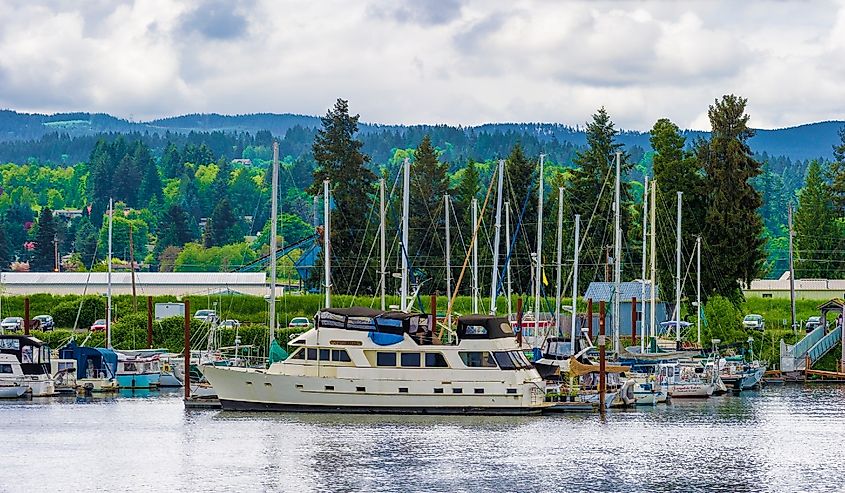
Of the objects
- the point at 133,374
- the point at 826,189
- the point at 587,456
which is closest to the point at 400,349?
the point at 587,456

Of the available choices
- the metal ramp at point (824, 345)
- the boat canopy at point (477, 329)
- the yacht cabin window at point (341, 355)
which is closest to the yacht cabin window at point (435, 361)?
the boat canopy at point (477, 329)

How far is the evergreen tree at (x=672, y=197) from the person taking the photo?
114 meters

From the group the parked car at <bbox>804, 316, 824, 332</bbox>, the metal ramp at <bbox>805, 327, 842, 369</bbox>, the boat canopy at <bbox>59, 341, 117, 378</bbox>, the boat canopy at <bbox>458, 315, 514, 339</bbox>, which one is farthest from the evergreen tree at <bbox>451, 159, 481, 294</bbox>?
the boat canopy at <bbox>458, 315, 514, 339</bbox>

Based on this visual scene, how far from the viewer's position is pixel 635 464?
58531 millimetres

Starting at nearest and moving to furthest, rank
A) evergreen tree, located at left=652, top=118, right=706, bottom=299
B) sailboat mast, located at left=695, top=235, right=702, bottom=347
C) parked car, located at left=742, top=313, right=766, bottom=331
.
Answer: sailboat mast, located at left=695, top=235, right=702, bottom=347, evergreen tree, located at left=652, top=118, right=706, bottom=299, parked car, located at left=742, top=313, right=766, bottom=331

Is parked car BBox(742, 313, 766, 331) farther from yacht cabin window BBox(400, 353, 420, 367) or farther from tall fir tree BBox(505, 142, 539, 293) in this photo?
yacht cabin window BBox(400, 353, 420, 367)

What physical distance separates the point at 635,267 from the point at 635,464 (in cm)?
6719

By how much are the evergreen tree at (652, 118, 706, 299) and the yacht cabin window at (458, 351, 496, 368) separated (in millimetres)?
41582

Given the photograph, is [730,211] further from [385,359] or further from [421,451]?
[421,451]

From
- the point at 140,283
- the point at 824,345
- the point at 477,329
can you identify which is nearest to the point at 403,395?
the point at 477,329

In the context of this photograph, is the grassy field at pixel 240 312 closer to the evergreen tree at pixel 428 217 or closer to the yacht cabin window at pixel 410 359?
the evergreen tree at pixel 428 217

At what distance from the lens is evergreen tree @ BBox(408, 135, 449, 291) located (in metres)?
130

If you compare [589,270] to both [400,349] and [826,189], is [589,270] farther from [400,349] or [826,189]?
[400,349]

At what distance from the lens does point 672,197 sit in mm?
119000
